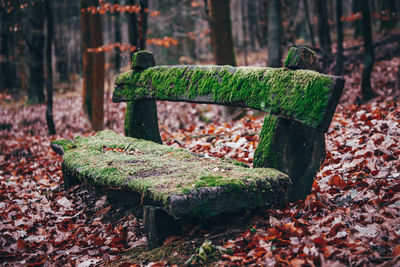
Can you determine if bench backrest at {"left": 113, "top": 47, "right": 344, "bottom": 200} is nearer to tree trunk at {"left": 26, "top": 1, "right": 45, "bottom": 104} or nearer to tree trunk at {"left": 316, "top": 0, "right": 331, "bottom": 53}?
tree trunk at {"left": 316, "top": 0, "right": 331, "bottom": 53}

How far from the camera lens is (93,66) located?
10164mm

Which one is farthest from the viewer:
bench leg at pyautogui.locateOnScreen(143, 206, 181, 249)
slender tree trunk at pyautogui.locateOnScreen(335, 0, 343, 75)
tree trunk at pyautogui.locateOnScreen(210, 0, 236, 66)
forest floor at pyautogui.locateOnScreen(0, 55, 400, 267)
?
slender tree trunk at pyautogui.locateOnScreen(335, 0, 343, 75)

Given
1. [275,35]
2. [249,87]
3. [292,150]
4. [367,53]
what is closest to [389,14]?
[367,53]

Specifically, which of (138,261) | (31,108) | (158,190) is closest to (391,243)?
(158,190)

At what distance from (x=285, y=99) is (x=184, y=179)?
3.52 feet

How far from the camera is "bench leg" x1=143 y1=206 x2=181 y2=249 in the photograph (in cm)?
259

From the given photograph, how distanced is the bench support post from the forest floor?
0.22 metres

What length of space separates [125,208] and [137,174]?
37.4 inches

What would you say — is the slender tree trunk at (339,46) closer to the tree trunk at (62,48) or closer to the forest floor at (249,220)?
the forest floor at (249,220)

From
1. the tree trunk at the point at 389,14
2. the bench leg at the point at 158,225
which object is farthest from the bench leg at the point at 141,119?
the tree trunk at the point at 389,14

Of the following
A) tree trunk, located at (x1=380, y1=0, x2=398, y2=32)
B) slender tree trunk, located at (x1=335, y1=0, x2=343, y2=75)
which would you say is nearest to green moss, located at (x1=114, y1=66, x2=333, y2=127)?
slender tree trunk, located at (x1=335, y1=0, x2=343, y2=75)

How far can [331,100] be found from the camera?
2500mm

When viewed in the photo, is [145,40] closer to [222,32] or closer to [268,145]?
[222,32]

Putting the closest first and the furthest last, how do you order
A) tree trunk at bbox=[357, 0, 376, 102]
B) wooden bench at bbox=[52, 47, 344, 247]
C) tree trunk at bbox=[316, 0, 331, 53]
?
wooden bench at bbox=[52, 47, 344, 247] < tree trunk at bbox=[357, 0, 376, 102] < tree trunk at bbox=[316, 0, 331, 53]
